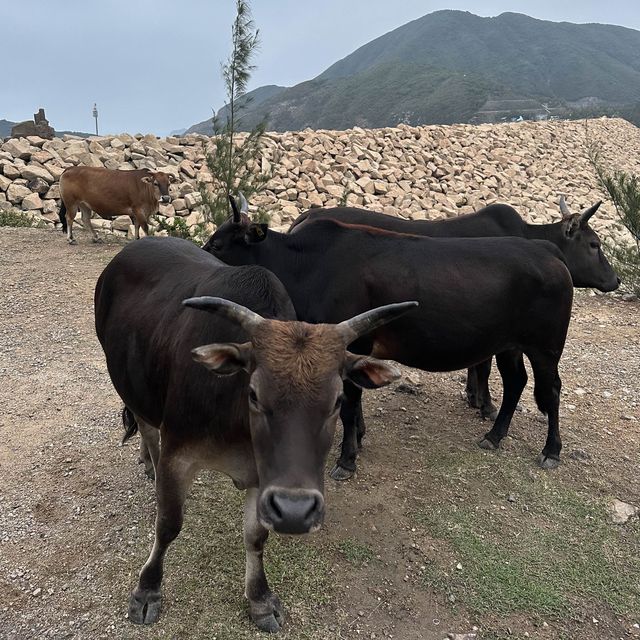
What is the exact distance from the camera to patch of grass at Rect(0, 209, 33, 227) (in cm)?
1200

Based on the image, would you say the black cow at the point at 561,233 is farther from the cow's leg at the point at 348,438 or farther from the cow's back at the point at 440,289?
the cow's leg at the point at 348,438

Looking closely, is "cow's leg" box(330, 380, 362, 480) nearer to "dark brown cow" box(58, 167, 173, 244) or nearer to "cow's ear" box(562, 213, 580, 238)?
"cow's ear" box(562, 213, 580, 238)

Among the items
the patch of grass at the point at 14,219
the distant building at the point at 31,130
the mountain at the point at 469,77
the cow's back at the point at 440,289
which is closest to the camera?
the cow's back at the point at 440,289

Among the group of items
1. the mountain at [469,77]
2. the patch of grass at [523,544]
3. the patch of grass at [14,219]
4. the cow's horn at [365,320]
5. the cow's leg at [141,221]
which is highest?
the mountain at [469,77]

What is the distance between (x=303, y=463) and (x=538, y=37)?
187 metres

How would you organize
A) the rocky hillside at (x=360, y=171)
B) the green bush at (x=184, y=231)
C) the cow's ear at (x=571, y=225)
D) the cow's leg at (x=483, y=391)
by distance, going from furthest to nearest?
the rocky hillside at (x=360, y=171), the green bush at (x=184, y=231), the cow's ear at (x=571, y=225), the cow's leg at (x=483, y=391)

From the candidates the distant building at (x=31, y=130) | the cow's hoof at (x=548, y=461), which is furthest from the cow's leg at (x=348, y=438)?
the distant building at (x=31, y=130)

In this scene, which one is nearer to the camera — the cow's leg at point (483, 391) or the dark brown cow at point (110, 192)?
the cow's leg at point (483, 391)

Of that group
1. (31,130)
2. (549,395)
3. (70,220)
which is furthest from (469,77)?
(549,395)

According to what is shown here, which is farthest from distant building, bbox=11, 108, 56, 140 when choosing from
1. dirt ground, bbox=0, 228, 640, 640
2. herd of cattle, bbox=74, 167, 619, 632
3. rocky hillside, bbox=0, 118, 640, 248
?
herd of cattle, bbox=74, 167, 619, 632

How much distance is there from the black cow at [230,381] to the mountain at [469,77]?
25.0 ft

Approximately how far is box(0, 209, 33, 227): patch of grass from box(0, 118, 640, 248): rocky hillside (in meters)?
0.56

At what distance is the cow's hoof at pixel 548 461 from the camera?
4867 mm

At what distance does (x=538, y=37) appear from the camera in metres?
160
